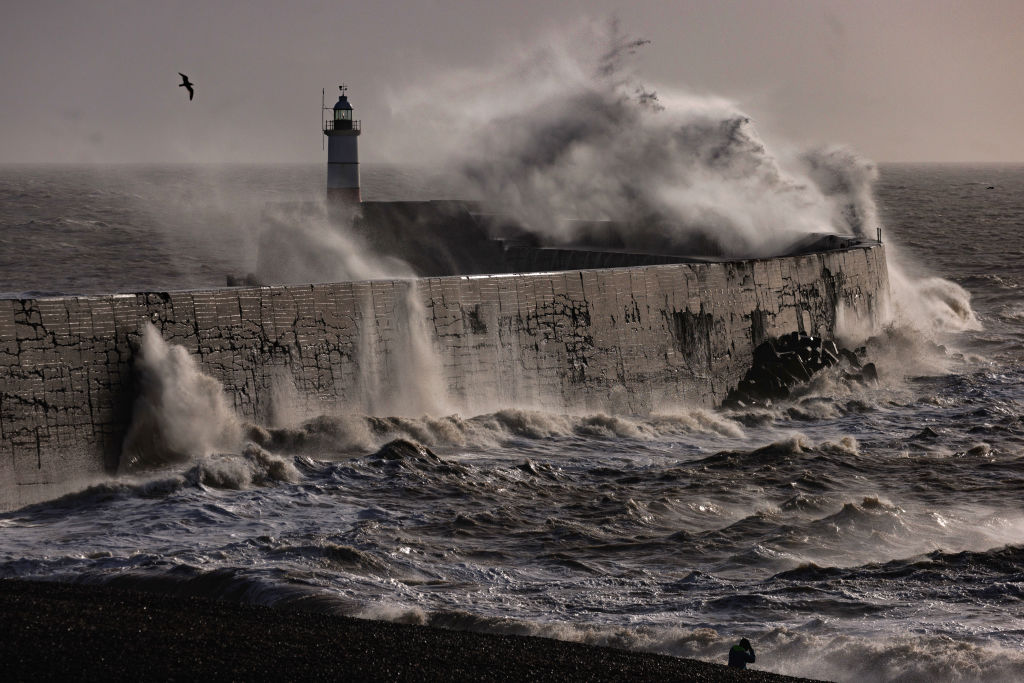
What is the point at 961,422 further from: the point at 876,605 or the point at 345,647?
the point at 345,647

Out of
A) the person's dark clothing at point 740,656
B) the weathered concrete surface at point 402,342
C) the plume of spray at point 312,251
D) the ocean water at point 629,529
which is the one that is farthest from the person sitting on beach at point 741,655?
the plume of spray at point 312,251

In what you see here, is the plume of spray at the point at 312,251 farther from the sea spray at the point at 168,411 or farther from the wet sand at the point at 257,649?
the wet sand at the point at 257,649

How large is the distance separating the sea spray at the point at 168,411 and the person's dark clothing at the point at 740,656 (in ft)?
19.5

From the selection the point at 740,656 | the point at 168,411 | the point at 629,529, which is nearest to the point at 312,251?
the point at 168,411

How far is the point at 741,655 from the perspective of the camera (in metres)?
6.09

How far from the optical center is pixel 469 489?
408 inches

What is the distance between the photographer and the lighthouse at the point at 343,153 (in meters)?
24.9

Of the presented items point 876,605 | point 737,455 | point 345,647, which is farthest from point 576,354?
point 345,647

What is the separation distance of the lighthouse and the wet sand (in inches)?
740

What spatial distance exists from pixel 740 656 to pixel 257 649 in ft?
7.49

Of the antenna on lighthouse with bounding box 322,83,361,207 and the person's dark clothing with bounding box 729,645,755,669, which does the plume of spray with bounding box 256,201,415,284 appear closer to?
the antenna on lighthouse with bounding box 322,83,361,207

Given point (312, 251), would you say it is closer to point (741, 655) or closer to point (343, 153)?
point (343, 153)

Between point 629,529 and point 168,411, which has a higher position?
point 168,411

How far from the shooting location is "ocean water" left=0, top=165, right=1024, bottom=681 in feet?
22.9
